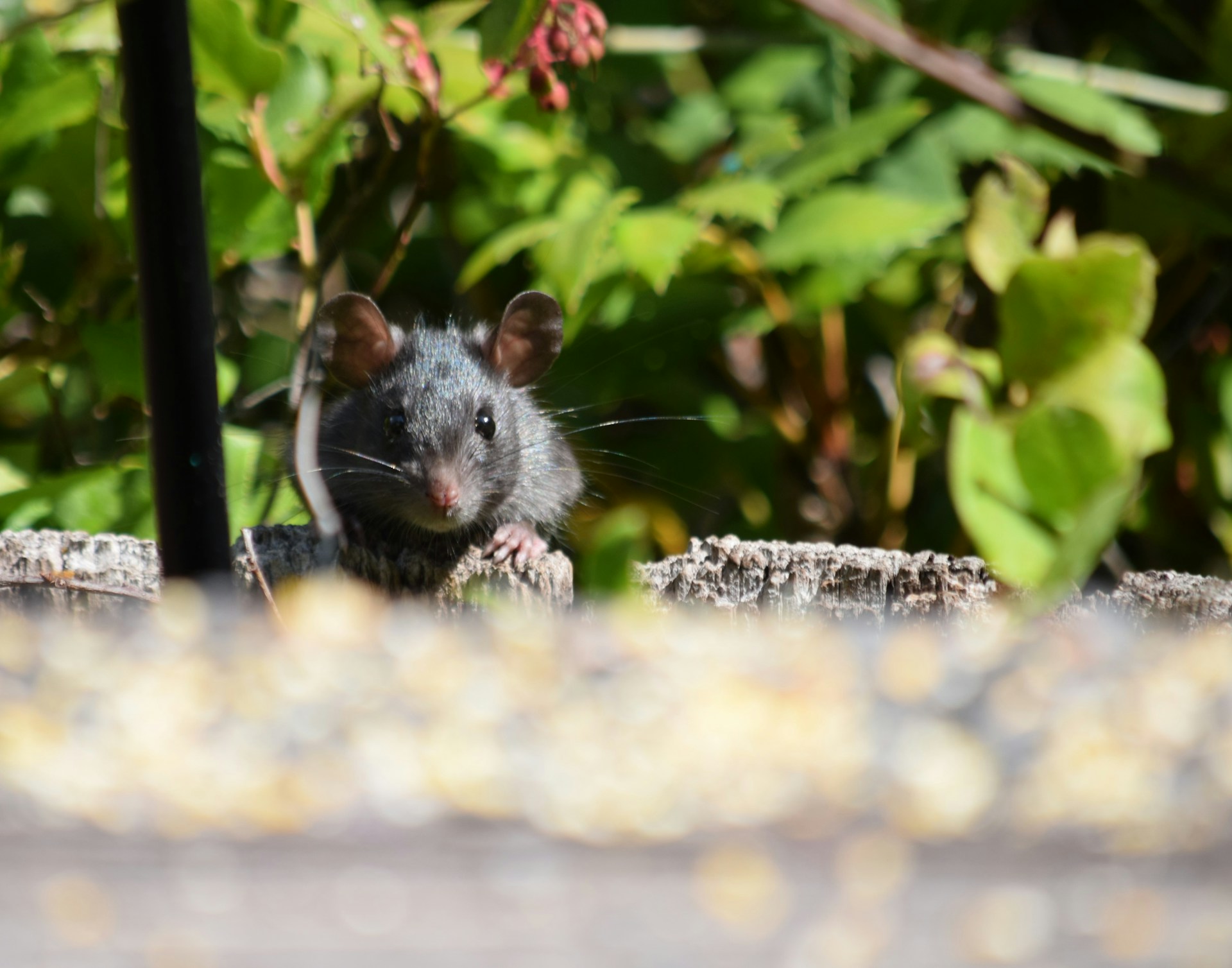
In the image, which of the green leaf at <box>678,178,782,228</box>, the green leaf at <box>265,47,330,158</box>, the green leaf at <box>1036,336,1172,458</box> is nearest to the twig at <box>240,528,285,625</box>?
the green leaf at <box>265,47,330,158</box>

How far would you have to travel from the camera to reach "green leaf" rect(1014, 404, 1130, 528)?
1643 millimetres

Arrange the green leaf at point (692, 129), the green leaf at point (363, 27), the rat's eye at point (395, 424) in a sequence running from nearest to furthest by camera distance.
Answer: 1. the green leaf at point (363, 27)
2. the rat's eye at point (395, 424)
3. the green leaf at point (692, 129)

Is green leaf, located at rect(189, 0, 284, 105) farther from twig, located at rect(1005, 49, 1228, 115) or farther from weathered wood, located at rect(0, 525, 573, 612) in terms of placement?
twig, located at rect(1005, 49, 1228, 115)

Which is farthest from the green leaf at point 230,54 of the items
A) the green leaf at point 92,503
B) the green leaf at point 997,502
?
the green leaf at point 997,502

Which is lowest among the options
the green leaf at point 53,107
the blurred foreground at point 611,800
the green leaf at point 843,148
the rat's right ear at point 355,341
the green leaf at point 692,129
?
the blurred foreground at point 611,800

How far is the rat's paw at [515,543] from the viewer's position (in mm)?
1920

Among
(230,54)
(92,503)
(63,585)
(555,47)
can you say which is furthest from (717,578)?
(230,54)

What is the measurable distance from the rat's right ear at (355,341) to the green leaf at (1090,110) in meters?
1.27

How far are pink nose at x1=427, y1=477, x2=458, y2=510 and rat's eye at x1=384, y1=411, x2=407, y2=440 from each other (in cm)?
18

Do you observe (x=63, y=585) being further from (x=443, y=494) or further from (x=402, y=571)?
(x=443, y=494)

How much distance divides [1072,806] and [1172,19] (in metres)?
2.46

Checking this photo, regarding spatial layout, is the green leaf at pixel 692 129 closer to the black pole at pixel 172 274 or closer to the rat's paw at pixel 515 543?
the rat's paw at pixel 515 543

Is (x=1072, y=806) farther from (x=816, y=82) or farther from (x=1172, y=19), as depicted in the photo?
(x=1172, y=19)

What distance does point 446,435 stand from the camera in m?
2.14
